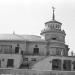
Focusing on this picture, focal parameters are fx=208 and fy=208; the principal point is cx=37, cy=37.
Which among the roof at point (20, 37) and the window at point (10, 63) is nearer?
the window at point (10, 63)

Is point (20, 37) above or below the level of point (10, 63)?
above

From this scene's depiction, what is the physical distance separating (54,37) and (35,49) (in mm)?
5798

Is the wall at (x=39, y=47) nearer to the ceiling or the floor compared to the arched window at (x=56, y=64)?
nearer to the ceiling

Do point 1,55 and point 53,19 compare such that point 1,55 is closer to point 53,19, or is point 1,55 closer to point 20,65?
point 20,65

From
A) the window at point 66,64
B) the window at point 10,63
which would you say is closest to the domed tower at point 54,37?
the window at point 66,64

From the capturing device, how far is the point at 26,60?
165ft

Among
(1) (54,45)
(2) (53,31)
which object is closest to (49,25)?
(2) (53,31)

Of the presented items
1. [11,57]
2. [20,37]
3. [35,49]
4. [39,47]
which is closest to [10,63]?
[11,57]

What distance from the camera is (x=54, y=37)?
176 feet

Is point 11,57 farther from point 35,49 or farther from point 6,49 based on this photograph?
point 35,49

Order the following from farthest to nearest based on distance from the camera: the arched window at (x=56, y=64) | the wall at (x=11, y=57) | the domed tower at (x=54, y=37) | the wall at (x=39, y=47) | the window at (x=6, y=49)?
the wall at (x=39, y=47) < the domed tower at (x=54, y=37) < the window at (x=6, y=49) < the arched window at (x=56, y=64) < the wall at (x=11, y=57)

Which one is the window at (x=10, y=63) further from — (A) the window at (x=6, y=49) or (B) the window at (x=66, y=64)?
(B) the window at (x=66, y=64)

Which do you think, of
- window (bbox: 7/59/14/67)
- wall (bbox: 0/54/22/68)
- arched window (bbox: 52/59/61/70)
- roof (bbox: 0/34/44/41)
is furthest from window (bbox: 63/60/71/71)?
window (bbox: 7/59/14/67)

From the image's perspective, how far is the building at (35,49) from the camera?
158 feet
